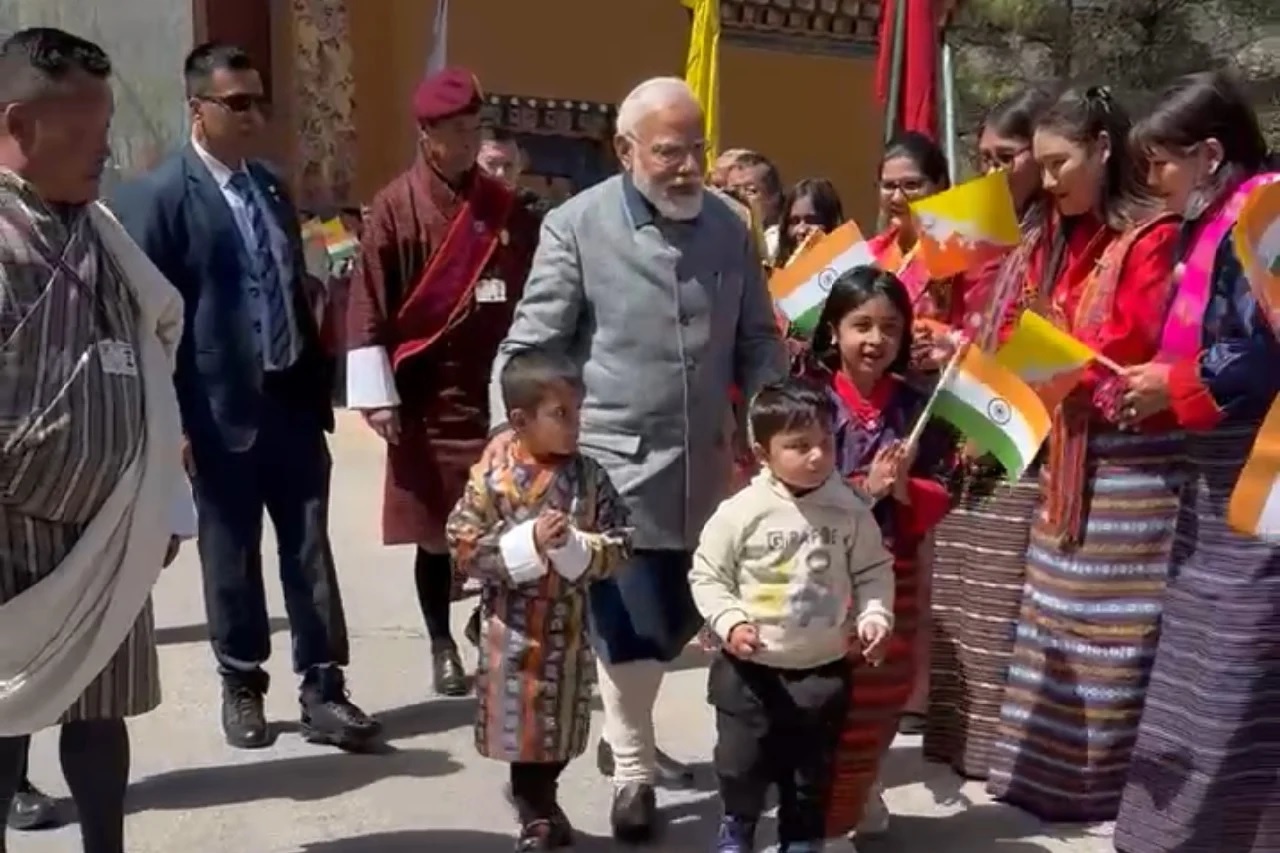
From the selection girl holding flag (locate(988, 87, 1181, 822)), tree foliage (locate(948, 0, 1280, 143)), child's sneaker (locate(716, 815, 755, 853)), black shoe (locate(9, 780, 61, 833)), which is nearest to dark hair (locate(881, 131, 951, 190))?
girl holding flag (locate(988, 87, 1181, 822))

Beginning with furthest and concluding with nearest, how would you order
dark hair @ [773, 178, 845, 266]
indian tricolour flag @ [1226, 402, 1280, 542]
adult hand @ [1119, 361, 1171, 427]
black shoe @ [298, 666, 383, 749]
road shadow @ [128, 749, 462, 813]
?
dark hair @ [773, 178, 845, 266]
black shoe @ [298, 666, 383, 749]
road shadow @ [128, 749, 462, 813]
adult hand @ [1119, 361, 1171, 427]
indian tricolour flag @ [1226, 402, 1280, 542]

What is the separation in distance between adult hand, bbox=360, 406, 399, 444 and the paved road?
2.70 feet

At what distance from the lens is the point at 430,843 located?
411 centimetres

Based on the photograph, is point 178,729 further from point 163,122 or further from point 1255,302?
point 163,122

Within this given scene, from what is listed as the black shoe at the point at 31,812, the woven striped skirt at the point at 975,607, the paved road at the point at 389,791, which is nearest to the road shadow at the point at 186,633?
the paved road at the point at 389,791

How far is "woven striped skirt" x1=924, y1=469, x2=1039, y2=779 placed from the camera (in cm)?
446

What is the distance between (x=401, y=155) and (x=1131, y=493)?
8.04 meters

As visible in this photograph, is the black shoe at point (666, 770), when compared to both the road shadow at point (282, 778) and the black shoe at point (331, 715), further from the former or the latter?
the black shoe at point (331, 715)

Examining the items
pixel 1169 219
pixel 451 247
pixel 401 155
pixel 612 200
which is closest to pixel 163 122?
pixel 401 155

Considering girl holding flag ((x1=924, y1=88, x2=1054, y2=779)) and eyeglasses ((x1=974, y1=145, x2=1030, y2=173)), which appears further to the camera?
eyeglasses ((x1=974, y1=145, x2=1030, y2=173))

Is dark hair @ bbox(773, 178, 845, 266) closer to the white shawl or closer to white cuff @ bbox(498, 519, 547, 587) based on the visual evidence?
white cuff @ bbox(498, 519, 547, 587)

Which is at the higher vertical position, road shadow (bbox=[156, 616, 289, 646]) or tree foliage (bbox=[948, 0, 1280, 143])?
tree foliage (bbox=[948, 0, 1280, 143])

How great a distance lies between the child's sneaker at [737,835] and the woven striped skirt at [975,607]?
0.98 metres

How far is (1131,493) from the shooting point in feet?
13.3
